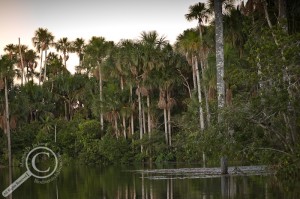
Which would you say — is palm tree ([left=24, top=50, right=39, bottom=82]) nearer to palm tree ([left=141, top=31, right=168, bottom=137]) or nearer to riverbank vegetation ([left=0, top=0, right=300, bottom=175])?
riverbank vegetation ([left=0, top=0, right=300, bottom=175])

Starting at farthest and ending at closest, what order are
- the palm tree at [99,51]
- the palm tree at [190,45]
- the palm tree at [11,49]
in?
the palm tree at [11,49], the palm tree at [99,51], the palm tree at [190,45]

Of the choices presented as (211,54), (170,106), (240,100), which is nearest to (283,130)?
(240,100)

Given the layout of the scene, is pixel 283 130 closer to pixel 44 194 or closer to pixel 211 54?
pixel 44 194

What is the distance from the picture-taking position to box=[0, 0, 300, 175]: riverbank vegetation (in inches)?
760

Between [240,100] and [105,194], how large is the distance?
20.9ft

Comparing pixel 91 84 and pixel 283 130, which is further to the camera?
pixel 91 84

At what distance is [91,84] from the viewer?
69125 millimetres

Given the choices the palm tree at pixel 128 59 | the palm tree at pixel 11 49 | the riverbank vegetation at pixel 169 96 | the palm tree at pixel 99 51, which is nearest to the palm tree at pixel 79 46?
the riverbank vegetation at pixel 169 96

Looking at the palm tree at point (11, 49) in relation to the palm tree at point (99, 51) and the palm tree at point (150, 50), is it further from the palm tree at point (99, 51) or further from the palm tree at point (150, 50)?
the palm tree at point (150, 50)

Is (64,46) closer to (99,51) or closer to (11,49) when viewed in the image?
(11,49)

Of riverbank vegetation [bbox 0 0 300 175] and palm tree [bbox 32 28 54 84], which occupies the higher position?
palm tree [bbox 32 28 54 84]

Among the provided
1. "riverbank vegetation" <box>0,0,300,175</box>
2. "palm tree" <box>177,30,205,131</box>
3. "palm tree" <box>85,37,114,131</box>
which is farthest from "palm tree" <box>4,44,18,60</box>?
"palm tree" <box>177,30,205,131</box>

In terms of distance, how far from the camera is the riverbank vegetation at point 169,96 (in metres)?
19.3

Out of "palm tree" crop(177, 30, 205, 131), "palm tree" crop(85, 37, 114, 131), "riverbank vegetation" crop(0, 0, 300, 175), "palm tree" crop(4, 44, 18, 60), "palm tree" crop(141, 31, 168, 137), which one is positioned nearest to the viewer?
"riverbank vegetation" crop(0, 0, 300, 175)
